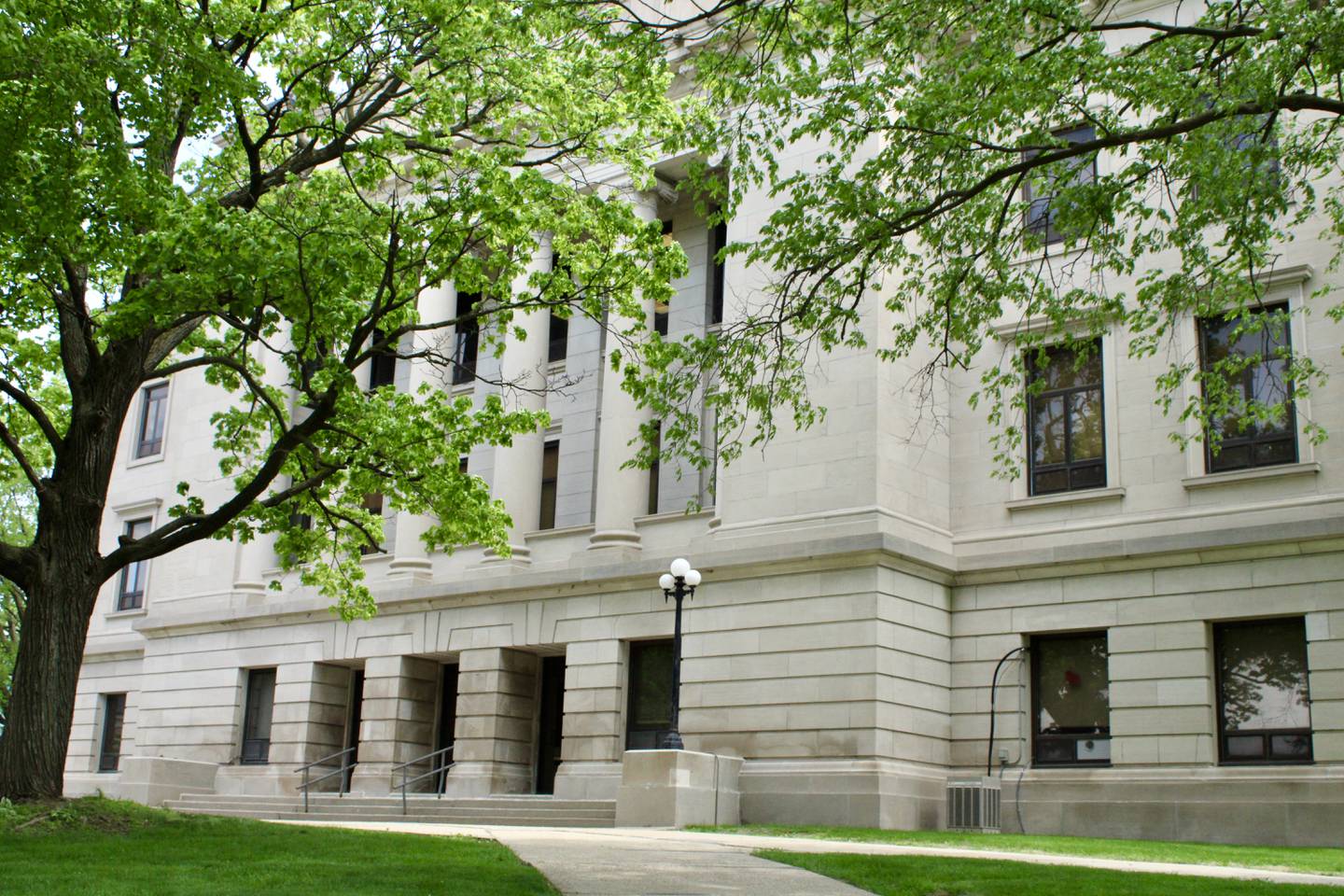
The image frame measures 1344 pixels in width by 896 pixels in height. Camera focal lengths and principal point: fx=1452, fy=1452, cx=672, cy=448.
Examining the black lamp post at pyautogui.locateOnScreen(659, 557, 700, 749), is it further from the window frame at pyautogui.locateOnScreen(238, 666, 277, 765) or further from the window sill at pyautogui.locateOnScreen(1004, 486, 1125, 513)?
the window frame at pyautogui.locateOnScreen(238, 666, 277, 765)

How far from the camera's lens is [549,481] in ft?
113

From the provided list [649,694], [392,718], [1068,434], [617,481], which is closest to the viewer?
[1068,434]

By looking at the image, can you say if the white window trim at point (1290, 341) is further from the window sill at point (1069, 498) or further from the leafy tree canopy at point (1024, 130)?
the leafy tree canopy at point (1024, 130)

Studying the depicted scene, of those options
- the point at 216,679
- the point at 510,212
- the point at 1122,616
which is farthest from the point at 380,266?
A: the point at 216,679

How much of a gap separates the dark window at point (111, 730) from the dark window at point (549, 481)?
15.8 metres

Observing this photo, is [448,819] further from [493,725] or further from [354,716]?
[354,716]

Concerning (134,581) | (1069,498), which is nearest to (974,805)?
(1069,498)

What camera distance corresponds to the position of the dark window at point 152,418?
1708 inches

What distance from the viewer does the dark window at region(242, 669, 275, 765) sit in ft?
118

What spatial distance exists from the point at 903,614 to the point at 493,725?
9.66 meters

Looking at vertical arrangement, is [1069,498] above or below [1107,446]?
below

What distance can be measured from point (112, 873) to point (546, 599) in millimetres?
18086

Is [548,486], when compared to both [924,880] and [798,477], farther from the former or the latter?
[924,880]

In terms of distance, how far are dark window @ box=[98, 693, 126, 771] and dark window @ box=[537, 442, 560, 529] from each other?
15751mm
